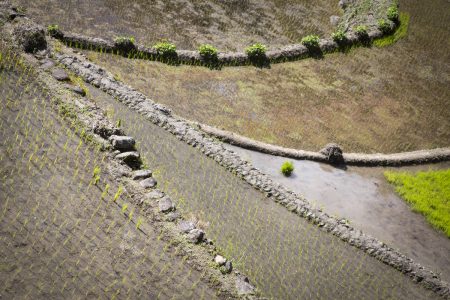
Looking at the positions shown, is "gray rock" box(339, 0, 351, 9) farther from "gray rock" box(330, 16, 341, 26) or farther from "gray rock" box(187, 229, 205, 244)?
"gray rock" box(187, 229, 205, 244)

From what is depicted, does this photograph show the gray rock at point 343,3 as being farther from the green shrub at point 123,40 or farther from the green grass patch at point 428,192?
the green shrub at point 123,40

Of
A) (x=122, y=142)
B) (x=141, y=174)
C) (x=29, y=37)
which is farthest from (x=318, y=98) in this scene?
(x=29, y=37)

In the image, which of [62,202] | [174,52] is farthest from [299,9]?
[62,202]

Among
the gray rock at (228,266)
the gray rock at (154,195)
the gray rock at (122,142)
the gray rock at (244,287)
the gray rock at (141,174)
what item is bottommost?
the gray rock at (244,287)

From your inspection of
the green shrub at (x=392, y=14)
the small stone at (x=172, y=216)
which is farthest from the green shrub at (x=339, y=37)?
the small stone at (x=172, y=216)

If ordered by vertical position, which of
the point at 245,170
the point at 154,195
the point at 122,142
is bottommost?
the point at 245,170

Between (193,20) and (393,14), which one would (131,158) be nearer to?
(193,20)

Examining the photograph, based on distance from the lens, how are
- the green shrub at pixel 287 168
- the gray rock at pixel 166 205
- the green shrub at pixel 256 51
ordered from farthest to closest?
the green shrub at pixel 256 51
the green shrub at pixel 287 168
the gray rock at pixel 166 205

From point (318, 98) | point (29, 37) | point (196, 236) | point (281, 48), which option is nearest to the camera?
point (196, 236)
